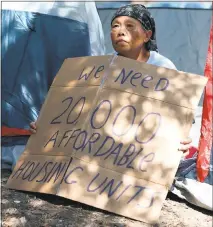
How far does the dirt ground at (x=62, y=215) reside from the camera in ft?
7.07

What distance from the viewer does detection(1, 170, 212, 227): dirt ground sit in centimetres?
215

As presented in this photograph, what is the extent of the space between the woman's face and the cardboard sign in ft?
0.21

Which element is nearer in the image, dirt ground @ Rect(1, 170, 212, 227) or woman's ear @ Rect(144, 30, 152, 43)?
dirt ground @ Rect(1, 170, 212, 227)

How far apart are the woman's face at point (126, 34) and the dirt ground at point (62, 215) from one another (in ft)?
2.56

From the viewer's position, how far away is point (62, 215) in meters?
2.21

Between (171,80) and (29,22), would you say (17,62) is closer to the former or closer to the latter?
(29,22)

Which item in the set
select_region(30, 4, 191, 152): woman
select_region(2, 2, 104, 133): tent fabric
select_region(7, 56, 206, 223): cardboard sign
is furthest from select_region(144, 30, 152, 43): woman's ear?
select_region(2, 2, 104, 133): tent fabric

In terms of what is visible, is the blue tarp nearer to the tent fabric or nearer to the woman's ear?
the tent fabric

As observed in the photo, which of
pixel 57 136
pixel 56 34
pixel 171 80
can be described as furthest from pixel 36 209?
pixel 56 34

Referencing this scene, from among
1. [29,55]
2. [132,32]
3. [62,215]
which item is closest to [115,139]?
[62,215]

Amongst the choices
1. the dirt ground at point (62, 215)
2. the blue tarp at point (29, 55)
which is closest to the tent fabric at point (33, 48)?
the blue tarp at point (29, 55)

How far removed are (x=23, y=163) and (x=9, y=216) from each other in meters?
0.27

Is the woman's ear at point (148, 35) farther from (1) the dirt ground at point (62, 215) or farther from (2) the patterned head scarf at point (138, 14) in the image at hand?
(1) the dirt ground at point (62, 215)

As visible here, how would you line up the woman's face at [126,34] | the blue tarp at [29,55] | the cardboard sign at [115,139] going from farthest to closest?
the blue tarp at [29,55] → the woman's face at [126,34] → the cardboard sign at [115,139]
